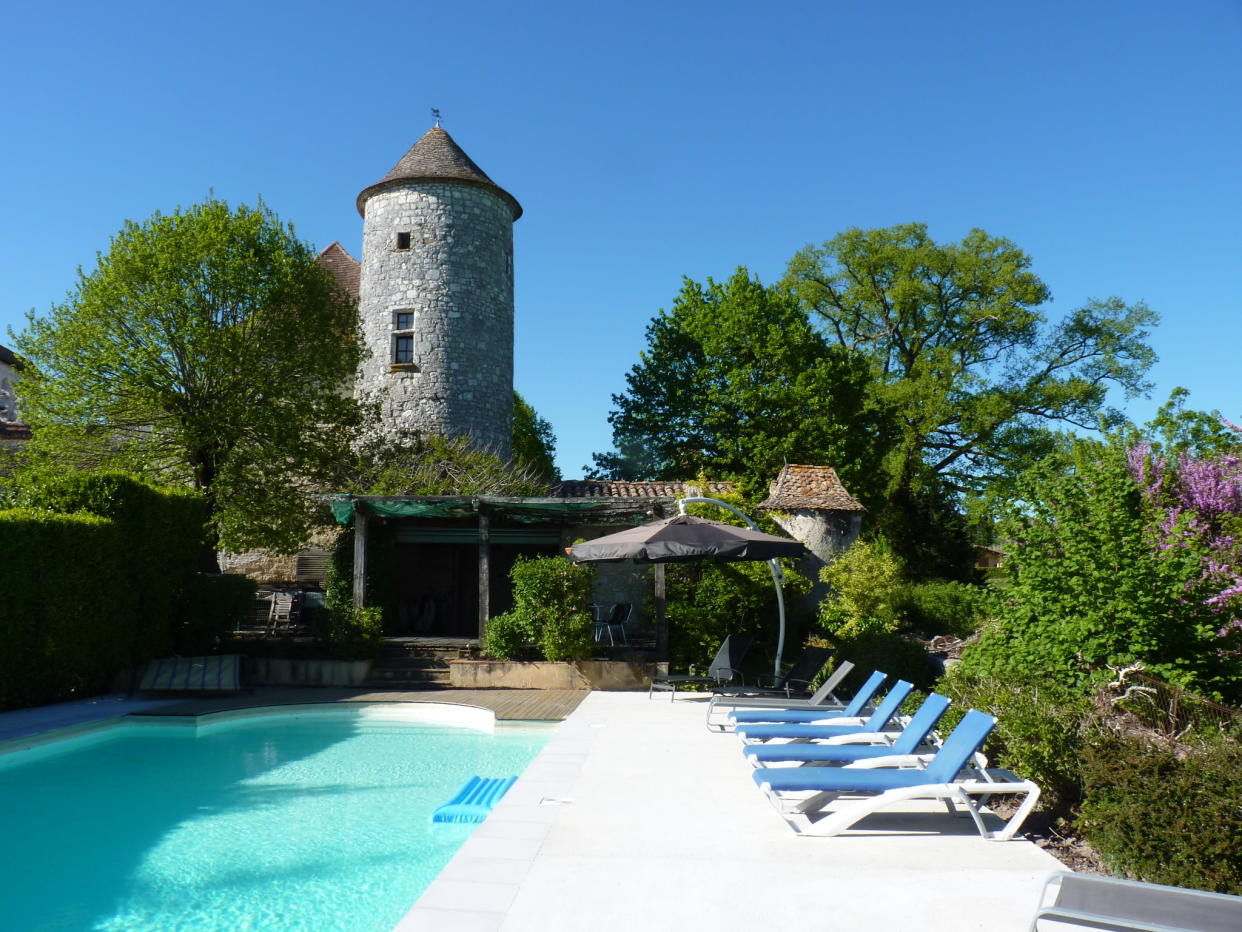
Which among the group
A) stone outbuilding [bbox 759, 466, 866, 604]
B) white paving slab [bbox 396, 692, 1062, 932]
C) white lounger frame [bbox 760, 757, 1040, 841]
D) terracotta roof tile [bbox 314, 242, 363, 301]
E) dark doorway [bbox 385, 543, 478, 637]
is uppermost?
terracotta roof tile [bbox 314, 242, 363, 301]

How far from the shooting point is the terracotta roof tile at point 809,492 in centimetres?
1967

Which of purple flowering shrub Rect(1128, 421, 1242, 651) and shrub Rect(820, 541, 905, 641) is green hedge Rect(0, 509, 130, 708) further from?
purple flowering shrub Rect(1128, 421, 1242, 651)

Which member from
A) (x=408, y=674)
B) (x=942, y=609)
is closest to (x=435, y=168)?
(x=408, y=674)

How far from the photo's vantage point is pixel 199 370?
16875 mm

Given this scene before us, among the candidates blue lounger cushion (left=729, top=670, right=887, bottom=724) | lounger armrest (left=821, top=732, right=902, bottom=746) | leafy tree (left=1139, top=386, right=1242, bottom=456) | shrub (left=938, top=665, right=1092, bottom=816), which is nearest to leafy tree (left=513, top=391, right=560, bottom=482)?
leafy tree (left=1139, top=386, right=1242, bottom=456)

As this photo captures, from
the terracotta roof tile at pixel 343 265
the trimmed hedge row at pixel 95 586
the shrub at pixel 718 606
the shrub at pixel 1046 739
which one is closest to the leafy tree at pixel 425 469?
the trimmed hedge row at pixel 95 586

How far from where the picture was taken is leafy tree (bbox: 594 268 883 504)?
2564cm

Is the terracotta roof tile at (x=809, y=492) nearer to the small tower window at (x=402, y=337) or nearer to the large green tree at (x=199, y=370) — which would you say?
the small tower window at (x=402, y=337)

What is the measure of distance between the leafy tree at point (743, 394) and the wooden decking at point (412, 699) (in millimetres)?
14268

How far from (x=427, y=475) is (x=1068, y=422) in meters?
22.1

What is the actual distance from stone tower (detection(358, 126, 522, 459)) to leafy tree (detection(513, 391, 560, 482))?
6.35 meters

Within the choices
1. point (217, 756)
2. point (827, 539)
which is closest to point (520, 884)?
point (217, 756)

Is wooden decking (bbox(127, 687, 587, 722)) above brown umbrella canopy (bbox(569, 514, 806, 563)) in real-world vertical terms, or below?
below

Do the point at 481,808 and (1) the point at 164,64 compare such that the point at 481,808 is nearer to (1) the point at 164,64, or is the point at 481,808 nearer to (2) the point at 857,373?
(1) the point at 164,64
